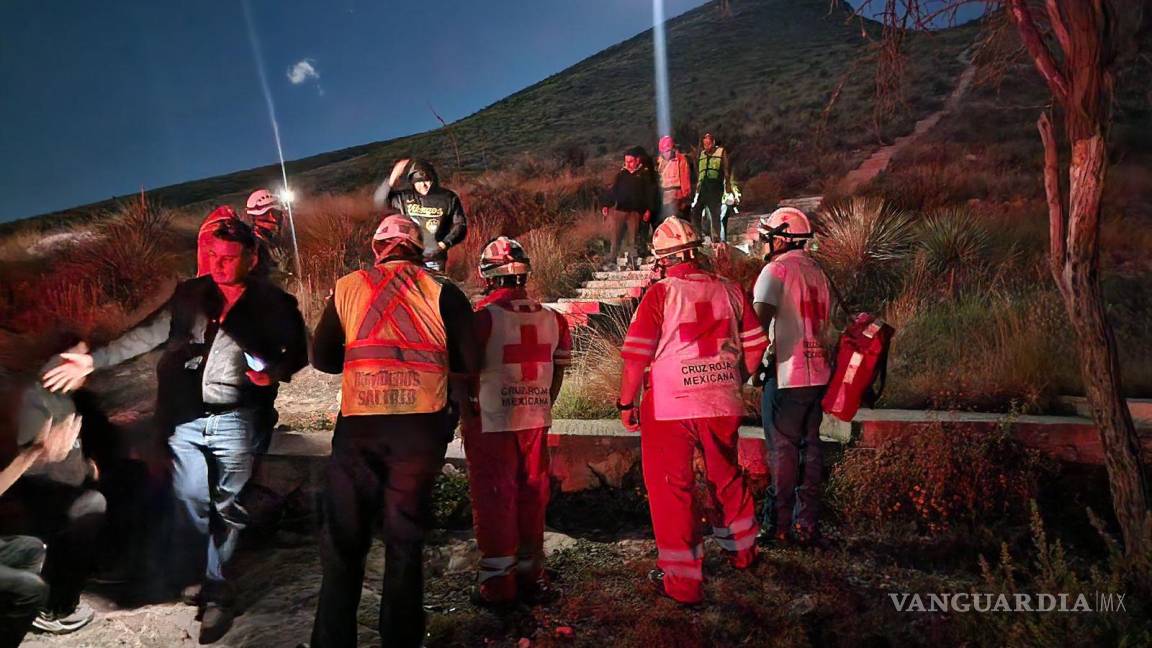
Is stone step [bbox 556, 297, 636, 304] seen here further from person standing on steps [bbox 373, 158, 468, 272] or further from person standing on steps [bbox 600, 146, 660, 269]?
person standing on steps [bbox 373, 158, 468, 272]

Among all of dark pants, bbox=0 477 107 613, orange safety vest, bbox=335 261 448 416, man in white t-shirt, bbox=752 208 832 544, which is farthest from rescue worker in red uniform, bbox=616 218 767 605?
dark pants, bbox=0 477 107 613

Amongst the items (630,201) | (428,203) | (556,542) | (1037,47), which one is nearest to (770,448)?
(556,542)

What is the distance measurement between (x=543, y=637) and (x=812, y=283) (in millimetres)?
2448

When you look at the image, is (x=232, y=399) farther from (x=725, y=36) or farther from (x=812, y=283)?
(x=725, y=36)

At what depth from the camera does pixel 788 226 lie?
13.3 ft

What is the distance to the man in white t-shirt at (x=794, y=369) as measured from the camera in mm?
3957

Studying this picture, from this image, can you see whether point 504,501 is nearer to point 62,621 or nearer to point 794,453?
point 794,453

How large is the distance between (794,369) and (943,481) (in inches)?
54.1

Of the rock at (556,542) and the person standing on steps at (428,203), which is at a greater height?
the person standing on steps at (428,203)

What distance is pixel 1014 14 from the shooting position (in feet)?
11.0

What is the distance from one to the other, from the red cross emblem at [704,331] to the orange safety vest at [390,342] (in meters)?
1.31

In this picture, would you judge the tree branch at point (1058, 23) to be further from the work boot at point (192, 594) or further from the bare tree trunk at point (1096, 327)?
the work boot at point (192, 594)

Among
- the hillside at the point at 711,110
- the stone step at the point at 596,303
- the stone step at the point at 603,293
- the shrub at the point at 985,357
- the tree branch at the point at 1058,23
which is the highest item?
the hillside at the point at 711,110

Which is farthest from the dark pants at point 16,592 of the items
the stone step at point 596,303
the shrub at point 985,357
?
the stone step at point 596,303
